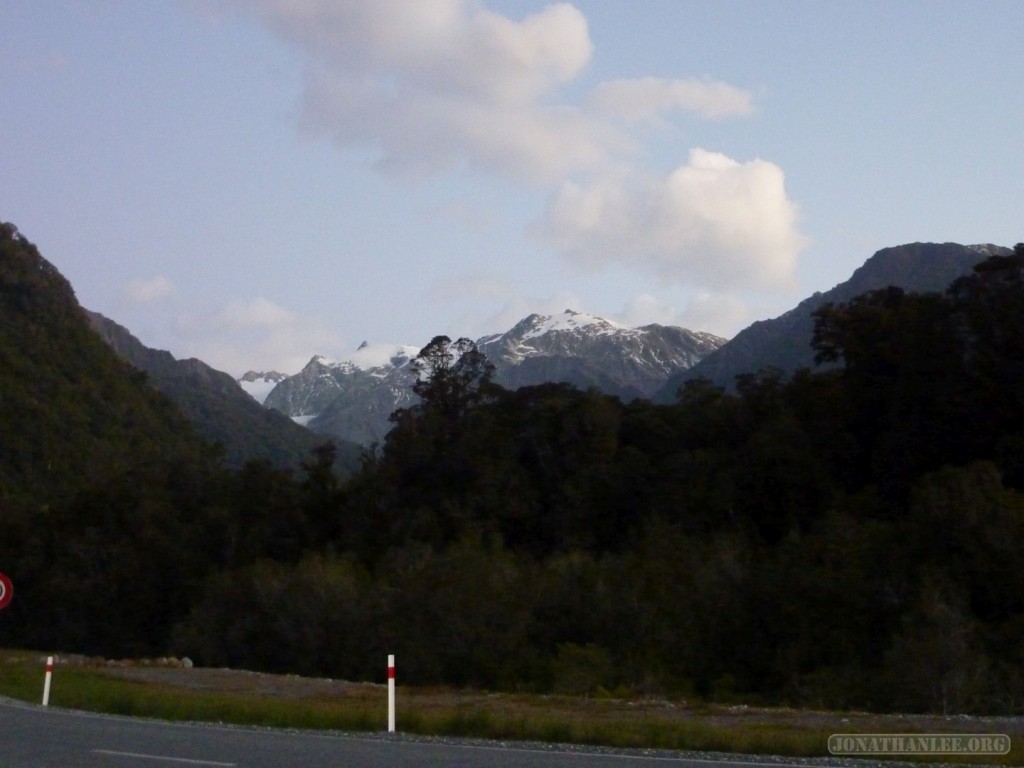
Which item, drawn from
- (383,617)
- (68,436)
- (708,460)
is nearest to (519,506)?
(708,460)

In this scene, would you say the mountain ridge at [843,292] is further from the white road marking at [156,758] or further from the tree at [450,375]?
the white road marking at [156,758]

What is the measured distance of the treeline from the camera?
30.5 m

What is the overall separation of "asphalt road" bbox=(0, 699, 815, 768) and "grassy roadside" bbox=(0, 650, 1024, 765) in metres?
1.28

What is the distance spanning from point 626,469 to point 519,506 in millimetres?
4609

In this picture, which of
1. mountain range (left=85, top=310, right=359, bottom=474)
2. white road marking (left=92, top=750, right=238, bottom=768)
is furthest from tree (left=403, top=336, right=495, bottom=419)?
white road marking (left=92, top=750, right=238, bottom=768)

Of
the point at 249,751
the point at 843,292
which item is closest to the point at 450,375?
the point at 249,751

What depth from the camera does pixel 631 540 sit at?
43.4 meters

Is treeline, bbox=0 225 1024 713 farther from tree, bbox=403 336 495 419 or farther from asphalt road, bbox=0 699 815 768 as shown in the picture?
asphalt road, bbox=0 699 815 768

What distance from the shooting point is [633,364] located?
628ft

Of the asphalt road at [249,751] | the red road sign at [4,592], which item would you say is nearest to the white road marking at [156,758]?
the asphalt road at [249,751]

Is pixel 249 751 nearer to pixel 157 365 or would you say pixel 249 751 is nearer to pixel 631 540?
pixel 631 540

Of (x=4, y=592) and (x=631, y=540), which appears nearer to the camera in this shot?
(x=4, y=592)

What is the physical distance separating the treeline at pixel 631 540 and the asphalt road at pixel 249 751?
14862 mm

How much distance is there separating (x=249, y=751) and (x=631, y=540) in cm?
3249
